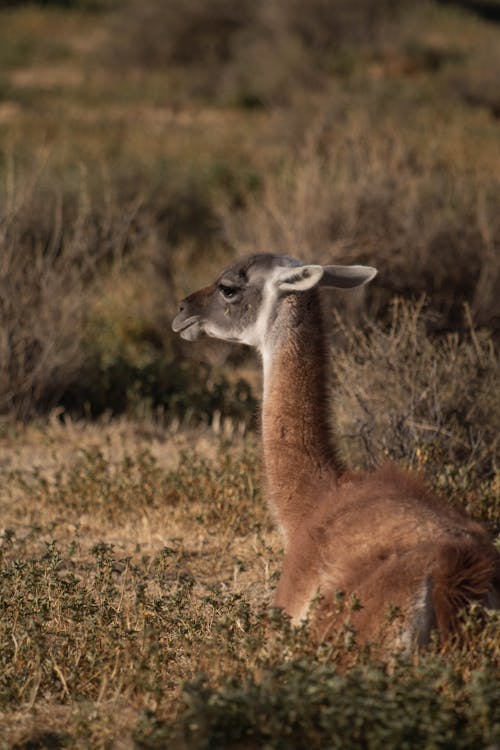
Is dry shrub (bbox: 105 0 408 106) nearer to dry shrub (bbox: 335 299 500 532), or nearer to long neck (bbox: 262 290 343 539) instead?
dry shrub (bbox: 335 299 500 532)

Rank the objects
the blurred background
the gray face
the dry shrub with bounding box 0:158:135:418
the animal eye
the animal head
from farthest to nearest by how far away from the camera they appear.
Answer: the blurred background → the dry shrub with bounding box 0:158:135:418 → the animal eye → the gray face → the animal head

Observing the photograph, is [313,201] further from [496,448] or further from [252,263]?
[252,263]

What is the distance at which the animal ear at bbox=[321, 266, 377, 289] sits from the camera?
4.88 metres

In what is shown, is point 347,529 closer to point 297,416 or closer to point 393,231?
point 297,416

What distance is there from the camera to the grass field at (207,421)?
3562 mm

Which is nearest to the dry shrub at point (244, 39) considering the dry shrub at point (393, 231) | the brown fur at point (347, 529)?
the dry shrub at point (393, 231)

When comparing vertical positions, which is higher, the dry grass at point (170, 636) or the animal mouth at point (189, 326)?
the animal mouth at point (189, 326)

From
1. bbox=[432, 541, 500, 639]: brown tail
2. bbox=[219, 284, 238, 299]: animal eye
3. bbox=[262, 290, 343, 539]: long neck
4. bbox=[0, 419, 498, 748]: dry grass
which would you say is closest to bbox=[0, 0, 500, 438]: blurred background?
bbox=[0, 419, 498, 748]: dry grass

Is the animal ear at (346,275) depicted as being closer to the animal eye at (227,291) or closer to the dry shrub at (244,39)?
the animal eye at (227,291)

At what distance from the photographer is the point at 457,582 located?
371cm

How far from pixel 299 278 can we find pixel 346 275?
0.82 feet

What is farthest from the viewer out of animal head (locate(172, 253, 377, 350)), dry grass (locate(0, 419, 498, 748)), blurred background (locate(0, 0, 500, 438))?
blurred background (locate(0, 0, 500, 438))

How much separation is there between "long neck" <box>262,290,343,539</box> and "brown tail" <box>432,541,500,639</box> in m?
0.75

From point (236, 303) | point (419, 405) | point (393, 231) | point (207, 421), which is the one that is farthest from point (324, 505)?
point (393, 231)
